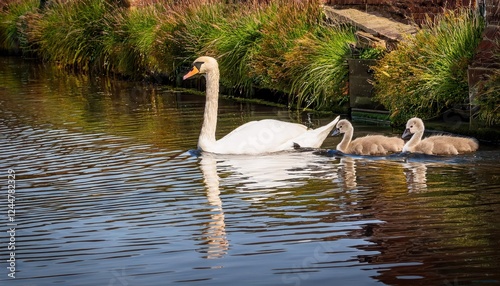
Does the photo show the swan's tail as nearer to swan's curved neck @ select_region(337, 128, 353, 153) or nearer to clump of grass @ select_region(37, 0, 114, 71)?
swan's curved neck @ select_region(337, 128, 353, 153)

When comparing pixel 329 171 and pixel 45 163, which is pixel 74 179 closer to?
pixel 45 163

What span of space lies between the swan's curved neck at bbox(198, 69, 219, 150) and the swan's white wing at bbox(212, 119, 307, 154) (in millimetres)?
188

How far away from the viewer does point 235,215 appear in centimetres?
997

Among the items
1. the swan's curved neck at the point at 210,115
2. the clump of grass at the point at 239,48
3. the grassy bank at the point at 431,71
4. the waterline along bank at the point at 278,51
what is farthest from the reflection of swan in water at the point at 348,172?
the clump of grass at the point at 239,48

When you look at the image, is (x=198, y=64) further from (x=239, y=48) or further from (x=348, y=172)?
(x=239, y=48)

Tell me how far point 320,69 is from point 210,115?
12.5 feet

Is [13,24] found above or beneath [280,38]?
above

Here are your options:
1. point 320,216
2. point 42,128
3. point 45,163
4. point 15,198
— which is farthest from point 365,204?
point 42,128

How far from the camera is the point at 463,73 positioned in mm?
15094

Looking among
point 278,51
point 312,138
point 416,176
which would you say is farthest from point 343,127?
point 278,51

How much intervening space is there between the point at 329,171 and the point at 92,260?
172 inches

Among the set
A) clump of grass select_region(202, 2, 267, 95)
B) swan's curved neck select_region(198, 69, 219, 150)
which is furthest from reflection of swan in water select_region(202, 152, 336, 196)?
clump of grass select_region(202, 2, 267, 95)

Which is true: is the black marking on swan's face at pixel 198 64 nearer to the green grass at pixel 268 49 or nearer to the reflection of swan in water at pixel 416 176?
the green grass at pixel 268 49

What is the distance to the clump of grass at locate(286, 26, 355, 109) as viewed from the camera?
18.0 meters
